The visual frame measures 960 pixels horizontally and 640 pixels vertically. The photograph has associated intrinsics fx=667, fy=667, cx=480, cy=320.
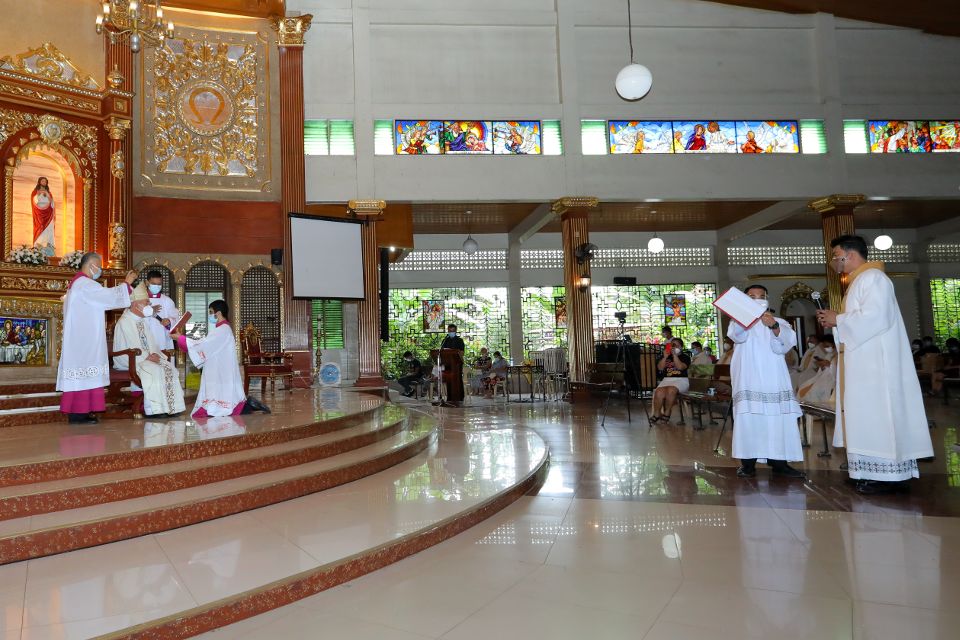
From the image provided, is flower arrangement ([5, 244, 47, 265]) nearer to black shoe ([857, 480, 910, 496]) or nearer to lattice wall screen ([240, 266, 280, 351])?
lattice wall screen ([240, 266, 280, 351])

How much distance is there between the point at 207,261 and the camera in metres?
11.3

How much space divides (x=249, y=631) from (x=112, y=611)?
1.60 ft

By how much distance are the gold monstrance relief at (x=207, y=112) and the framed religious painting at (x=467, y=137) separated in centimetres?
327

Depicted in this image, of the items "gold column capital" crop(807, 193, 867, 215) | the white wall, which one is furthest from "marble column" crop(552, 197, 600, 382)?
"gold column capital" crop(807, 193, 867, 215)

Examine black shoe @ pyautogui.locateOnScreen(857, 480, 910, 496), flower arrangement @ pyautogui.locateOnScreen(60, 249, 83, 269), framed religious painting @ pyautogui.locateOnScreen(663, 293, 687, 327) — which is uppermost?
flower arrangement @ pyautogui.locateOnScreen(60, 249, 83, 269)

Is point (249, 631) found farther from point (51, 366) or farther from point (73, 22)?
point (73, 22)

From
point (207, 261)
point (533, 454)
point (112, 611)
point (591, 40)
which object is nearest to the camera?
point (112, 611)

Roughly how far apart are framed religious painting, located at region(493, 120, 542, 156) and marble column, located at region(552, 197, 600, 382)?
1.19 meters

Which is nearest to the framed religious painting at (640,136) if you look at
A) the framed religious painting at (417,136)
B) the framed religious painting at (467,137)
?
the framed religious painting at (467,137)

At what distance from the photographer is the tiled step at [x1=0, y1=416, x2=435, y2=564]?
299 centimetres

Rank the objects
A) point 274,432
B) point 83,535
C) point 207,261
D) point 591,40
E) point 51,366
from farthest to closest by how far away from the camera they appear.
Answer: point 591,40 → point 207,261 → point 51,366 → point 274,432 → point 83,535

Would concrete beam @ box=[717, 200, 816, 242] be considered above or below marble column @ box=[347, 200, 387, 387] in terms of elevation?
above

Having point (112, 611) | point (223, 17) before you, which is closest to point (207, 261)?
point (223, 17)

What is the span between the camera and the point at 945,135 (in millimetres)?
13695
